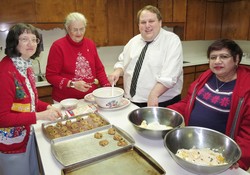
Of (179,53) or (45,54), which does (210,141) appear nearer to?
(179,53)

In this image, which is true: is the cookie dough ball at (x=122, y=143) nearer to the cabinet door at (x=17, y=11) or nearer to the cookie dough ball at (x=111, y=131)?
the cookie dough ball at (x=111, y=131)

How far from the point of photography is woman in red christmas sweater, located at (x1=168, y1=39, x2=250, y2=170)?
1.26 m

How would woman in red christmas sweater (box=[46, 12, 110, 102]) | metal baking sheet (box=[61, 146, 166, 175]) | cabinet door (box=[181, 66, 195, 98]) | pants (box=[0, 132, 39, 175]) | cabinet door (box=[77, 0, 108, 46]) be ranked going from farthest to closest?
cabinet door (box=[181, 66, 195, 98])
cabinet door (box=[77, 0, 108, 46])
woman in red christmas sweater (box=[46, 12, 110, 102])
pants (box=[0, 132, 39, 175])
metal baking sheet (box=[61, 146, 166, 175])

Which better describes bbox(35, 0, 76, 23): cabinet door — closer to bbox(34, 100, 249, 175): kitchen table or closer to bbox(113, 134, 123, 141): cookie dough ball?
bbox(34, 100, 249, 175): kitchen table

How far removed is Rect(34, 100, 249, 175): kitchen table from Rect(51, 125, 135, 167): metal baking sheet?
0.12 ft

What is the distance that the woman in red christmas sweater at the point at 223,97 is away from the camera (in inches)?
49.6

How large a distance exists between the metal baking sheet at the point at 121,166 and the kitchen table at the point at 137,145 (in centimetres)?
6

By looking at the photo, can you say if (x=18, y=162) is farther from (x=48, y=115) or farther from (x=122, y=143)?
(x=122, y=143)

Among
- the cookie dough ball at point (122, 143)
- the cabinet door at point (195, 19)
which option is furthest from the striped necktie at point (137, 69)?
the cabinet door at point (195, 19)

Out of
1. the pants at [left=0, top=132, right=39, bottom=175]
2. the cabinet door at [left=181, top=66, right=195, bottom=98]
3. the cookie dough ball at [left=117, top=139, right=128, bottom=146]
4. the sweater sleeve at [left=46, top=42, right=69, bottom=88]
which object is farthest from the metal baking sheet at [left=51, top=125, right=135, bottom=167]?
the cabinet door at [left=181, top=66, right=195, bottom=98]

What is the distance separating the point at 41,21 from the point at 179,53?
1.81 m

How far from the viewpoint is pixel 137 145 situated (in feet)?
3.75

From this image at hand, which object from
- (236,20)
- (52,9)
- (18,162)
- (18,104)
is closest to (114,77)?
(18,104)

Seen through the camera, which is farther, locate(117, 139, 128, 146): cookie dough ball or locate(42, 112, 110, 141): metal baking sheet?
locate(42, 112, 110, 141): metal baking sheet
